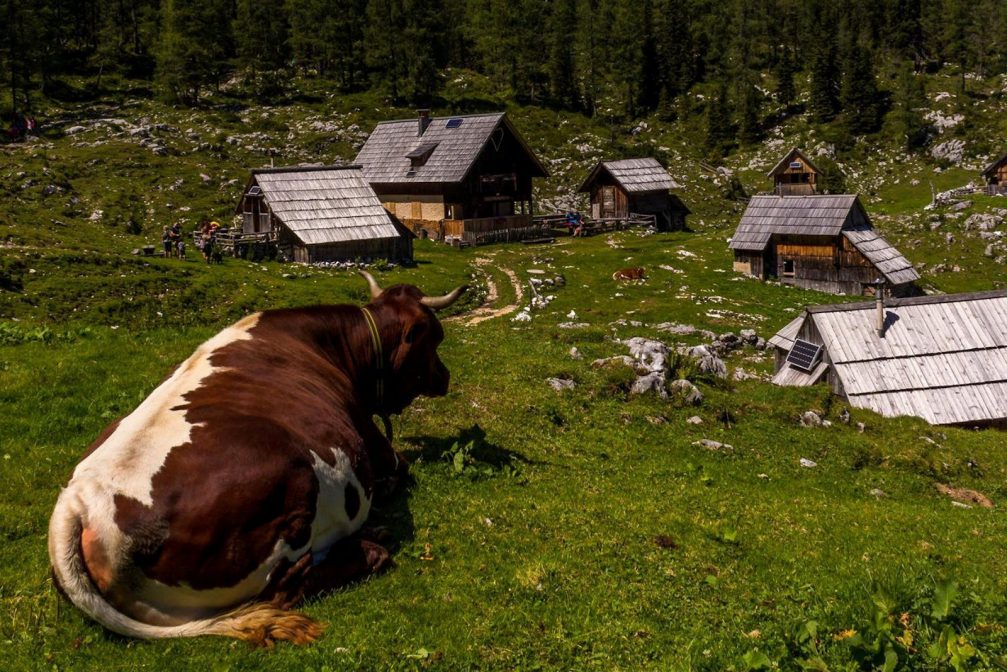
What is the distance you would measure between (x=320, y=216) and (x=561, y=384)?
31477 millimetres

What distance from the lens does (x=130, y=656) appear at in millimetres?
6484

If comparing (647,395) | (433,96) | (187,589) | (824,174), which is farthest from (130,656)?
(433,96)

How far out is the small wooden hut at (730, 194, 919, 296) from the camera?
46.0 meters

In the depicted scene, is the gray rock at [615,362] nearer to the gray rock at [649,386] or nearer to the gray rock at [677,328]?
the gray rock at [649,386]

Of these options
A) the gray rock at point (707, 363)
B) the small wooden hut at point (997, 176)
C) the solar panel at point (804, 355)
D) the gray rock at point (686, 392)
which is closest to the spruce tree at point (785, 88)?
the small wooden hut at point (997, 176)

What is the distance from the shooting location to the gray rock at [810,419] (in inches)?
753

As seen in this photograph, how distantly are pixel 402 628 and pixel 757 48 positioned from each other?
13435 centimetres

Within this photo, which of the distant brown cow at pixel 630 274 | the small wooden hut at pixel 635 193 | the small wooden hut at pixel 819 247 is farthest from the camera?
the small wooden hut at pixel 635 193

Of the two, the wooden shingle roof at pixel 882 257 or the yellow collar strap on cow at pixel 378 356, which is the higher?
the yellow collar strap on cow at pixel 378 356

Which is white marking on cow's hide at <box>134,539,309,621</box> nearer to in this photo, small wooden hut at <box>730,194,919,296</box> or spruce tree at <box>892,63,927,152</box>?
small wooden hut at <box>730,194,919,296</box>

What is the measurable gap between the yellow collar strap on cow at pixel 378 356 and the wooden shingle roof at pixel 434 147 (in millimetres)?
49946

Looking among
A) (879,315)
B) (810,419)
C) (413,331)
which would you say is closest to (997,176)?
(879,315)

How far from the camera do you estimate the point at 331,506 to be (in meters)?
7.95

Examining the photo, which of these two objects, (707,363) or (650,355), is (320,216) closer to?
(707,363)
